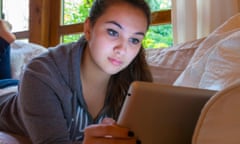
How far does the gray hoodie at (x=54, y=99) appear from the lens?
2.93 ft

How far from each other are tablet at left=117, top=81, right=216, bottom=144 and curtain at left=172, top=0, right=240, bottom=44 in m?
1.17

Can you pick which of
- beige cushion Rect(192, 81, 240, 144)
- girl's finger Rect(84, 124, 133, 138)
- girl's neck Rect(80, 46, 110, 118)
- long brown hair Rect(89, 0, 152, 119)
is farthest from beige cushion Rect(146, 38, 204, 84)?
beige cushion Rect(192, 81, 240, 144)

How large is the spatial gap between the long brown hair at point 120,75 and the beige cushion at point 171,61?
0.13 metres

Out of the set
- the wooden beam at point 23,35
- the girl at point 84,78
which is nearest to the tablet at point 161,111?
the girl at point 84,78

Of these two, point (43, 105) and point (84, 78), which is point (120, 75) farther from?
point (43, 105)

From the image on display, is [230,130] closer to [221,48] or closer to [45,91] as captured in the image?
[221,48]

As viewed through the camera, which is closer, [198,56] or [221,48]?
[221,48]

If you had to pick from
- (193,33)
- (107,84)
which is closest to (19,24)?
(193,33)

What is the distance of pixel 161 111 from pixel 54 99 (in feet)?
1.73

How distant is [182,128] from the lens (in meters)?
0.53

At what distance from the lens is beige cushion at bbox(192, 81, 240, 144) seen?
391 mm

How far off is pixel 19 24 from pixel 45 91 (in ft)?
7.88

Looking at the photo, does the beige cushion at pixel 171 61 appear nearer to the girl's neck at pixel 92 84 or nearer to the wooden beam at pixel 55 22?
the girl's neck at pixel 92 84

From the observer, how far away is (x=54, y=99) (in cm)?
96
